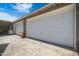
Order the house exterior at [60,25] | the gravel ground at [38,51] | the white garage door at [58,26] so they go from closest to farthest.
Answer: the gravel ground at [38,51] → the house exterior at [60,25] → the white garage door at [58,26]

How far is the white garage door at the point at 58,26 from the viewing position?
19.8 feet

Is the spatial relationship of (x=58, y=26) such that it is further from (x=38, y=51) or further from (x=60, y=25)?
(x=38, y=51)

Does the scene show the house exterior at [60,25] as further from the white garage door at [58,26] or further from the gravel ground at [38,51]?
the gravel ground at [38,51]

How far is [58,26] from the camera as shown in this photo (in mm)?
6977

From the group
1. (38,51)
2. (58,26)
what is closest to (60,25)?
(58,26)

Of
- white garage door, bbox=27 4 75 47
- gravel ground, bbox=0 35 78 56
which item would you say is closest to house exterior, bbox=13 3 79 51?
white garage door, bbox=27 4 75 47

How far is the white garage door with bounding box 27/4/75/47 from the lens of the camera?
6039mm

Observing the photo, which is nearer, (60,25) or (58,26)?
(60,25)

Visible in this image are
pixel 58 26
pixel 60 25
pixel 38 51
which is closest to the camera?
pixel 38 51

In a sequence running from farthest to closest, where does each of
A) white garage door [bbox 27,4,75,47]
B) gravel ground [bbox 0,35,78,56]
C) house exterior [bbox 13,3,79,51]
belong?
white garage door [bbox 27,4,75,47], house exterior [bbox 13,3,79,51], gravel ground [bbox 0,35,78,56]

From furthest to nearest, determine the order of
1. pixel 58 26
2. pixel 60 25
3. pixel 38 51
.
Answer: pixel 58 26, pixel 60 25, pixel 38 51

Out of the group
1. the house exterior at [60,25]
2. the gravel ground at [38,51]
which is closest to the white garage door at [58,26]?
the house exterior at [60,25]

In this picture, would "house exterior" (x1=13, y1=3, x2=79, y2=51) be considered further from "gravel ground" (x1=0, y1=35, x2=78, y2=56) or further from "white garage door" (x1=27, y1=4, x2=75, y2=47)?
"gravel ground" (x1=0, y1=35, x2=78, y2=56)

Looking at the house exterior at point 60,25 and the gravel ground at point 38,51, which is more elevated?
the house exterior at point 60,25
